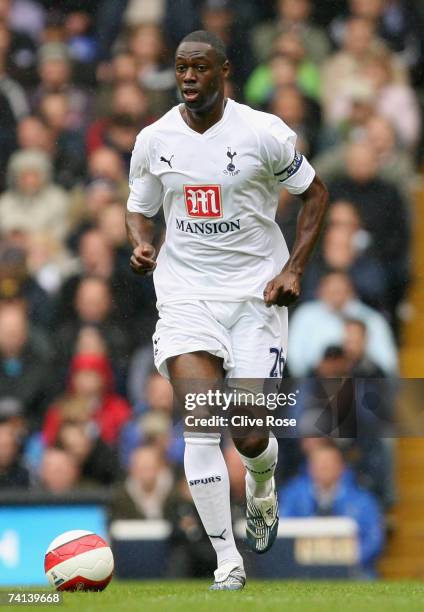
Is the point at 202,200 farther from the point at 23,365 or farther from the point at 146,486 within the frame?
the point at 23,365

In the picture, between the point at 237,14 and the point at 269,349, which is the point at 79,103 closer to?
the point at 237,14

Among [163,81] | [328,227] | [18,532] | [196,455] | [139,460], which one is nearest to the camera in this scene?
[196,455]

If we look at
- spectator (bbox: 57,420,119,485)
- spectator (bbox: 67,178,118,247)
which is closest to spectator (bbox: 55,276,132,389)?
spectator (bbox: 67,178,118,247)

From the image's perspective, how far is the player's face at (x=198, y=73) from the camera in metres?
6.82

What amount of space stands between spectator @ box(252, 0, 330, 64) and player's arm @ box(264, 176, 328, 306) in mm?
5119

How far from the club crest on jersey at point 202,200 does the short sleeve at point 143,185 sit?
262 mm

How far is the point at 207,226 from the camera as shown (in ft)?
23.0

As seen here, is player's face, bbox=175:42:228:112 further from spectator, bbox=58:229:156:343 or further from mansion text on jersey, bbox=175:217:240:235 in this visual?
spectator, bbox=58:229:156:343

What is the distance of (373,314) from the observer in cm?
1091

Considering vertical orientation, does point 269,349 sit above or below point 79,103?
below

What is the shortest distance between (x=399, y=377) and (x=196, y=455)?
4356 millimetres

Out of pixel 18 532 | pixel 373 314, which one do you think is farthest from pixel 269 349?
pixel 373 314

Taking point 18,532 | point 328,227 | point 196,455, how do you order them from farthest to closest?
1. point 328,227
2. point 18,532
3. point 196,455

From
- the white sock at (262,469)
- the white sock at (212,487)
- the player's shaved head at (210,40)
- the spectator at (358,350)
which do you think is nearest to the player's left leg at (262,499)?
the white sock at (262,469)
